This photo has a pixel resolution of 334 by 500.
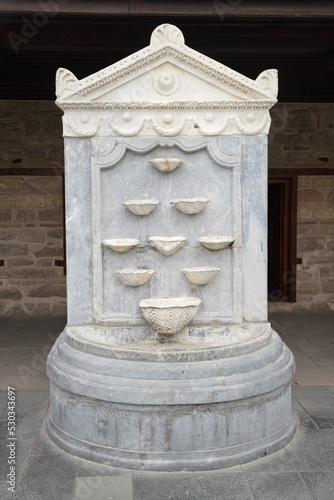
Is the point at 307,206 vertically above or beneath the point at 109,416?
above

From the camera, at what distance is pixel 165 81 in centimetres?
315

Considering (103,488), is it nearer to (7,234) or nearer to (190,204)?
(190,204)

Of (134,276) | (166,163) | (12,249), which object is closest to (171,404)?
(134,276)

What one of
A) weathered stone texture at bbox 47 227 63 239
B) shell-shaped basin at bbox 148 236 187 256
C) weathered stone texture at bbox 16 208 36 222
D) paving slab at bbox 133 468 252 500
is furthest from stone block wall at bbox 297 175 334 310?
paving slab at bbox 133 468 252 500

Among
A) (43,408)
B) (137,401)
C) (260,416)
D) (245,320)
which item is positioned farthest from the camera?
(43,408)

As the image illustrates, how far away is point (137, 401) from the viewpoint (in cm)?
275

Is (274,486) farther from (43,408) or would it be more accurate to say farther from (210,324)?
(43,408)

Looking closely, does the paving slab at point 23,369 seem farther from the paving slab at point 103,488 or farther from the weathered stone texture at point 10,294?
the weathered stone texture at point 10,294

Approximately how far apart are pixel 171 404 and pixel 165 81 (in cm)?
196

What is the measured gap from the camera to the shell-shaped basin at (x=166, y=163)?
3.19 m

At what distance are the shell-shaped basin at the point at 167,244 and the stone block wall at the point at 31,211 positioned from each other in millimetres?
3452

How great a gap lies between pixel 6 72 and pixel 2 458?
4036 mm

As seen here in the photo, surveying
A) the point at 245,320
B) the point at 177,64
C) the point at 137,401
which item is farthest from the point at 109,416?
the point at 177,64

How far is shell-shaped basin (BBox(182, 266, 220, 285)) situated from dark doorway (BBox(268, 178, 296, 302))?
3702 mm
